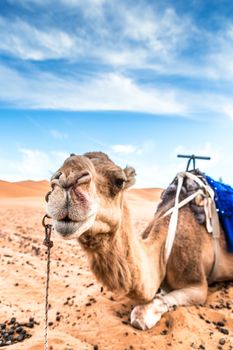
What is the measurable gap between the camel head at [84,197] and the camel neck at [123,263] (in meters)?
0.17

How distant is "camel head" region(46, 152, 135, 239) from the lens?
2.86 metres

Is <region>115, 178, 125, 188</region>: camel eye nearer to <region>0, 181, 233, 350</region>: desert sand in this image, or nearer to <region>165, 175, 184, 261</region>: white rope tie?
<region>0, 181, 233, 350</region>: desert sand

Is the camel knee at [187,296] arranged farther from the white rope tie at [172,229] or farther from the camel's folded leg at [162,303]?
the white rope tie at [172,229]

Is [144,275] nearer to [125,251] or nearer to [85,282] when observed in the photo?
[125,251]

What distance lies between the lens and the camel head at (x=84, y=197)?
113 inches

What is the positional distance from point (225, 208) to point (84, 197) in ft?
11.4

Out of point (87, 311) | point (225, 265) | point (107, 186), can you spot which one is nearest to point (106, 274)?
point (107, 186)

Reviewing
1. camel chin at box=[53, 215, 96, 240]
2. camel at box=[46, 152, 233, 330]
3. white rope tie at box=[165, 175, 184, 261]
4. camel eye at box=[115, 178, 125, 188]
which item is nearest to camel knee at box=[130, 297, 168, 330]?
camel at box=[46, 152, 233, 330]

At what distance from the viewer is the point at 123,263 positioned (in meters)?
3.75

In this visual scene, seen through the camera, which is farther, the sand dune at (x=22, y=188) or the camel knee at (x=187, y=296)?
the sand dune at (x=22, y=188)

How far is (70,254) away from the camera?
952cm

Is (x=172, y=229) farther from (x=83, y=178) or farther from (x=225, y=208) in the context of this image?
Answer: (x=83, y=178)

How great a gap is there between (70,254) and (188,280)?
4818mm

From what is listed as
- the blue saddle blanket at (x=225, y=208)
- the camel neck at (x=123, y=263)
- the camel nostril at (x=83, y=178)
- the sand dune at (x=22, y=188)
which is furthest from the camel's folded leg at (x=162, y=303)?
the sand dune at (x=22, y=188)
